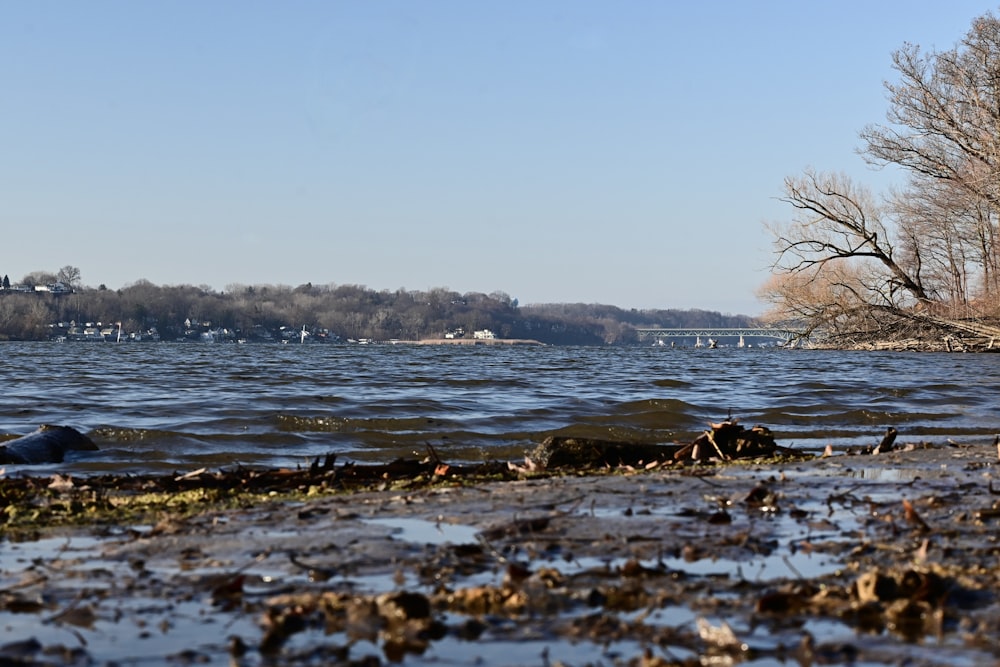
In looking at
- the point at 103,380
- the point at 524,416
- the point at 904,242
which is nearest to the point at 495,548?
the point at 524,416

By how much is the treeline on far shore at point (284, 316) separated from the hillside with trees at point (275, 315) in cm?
13

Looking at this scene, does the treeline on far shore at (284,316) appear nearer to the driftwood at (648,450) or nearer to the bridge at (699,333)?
the bridge at (699,333)

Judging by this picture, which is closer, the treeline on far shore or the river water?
the river water

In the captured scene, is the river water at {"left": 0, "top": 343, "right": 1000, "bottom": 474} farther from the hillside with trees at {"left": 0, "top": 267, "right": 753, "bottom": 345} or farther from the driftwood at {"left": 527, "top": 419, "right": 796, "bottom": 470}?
the hillside with trees at {"left": 0, "top": 267, "right": 753, "bottom": 345}

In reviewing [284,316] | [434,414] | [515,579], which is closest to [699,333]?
[284,316]

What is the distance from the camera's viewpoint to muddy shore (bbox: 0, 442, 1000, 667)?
92.4 inches

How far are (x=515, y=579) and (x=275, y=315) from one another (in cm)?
12852

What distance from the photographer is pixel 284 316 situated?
12988cm

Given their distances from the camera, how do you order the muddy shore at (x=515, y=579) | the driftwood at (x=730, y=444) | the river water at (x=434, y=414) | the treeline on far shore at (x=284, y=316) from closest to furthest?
the muddy shore at (x=515, y=579), the driftwood at (x=730, y=444), the river water at (x=434, y=414), the treeline on far shore at (x=284, y=316)

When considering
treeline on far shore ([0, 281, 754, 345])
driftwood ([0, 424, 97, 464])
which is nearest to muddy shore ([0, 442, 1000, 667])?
driftwood ([0, 424, 97, 464])

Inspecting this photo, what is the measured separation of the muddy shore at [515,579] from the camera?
2.35 metres

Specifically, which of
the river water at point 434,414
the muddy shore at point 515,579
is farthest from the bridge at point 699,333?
the muddy shore at point 515,579

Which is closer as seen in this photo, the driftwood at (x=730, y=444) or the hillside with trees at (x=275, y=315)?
the driftwood at (x=730, y=444)

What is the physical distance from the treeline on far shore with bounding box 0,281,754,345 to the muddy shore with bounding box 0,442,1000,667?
104260mm
